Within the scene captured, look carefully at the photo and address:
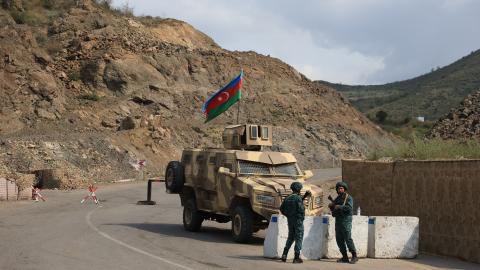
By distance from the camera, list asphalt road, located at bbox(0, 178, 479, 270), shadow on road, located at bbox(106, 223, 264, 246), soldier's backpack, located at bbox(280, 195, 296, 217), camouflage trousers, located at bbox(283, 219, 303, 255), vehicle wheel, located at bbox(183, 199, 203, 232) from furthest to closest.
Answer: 1. vehicle wheel, located at bbox(183, 199, 203, 232)
2. shadow on road, located at bbox(106, 223, 264, 246)
3. soldier's backpack, located at bbox(280, 195, 296, 217)
4. camouflage trousers, located at bbox(283, 219, 303, 255)
5. asphalt road, located at bbox(0, 178, 479, 270)

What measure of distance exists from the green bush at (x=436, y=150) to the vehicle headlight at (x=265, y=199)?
6479 mm

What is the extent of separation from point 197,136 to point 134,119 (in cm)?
614

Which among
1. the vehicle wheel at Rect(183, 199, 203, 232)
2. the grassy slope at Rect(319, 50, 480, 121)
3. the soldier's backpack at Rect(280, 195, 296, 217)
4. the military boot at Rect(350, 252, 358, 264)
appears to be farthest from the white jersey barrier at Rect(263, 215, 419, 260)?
the grassy slope at Rect(319, 50, 480, 121)

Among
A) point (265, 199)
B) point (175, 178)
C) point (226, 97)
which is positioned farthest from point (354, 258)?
point (226, 97)

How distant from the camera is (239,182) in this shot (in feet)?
51.3

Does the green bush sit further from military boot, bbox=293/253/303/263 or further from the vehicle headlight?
military boot, bbox=293/253/303/263

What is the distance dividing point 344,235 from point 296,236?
3.31 ft

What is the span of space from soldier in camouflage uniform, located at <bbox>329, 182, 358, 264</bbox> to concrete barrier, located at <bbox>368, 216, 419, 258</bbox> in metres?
1.02

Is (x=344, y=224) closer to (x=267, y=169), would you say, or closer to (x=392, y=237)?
(x=392, y=237)

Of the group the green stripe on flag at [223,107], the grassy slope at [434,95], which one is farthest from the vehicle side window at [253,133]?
the grassy slope at [434,95]

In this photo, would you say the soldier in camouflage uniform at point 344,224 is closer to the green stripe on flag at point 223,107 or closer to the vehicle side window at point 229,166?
the vehicle side window at point 229,166

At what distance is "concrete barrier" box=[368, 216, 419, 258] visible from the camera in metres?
13.8

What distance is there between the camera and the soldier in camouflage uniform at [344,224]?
12.8m

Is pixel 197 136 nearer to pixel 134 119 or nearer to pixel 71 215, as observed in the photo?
pixel 134 119
